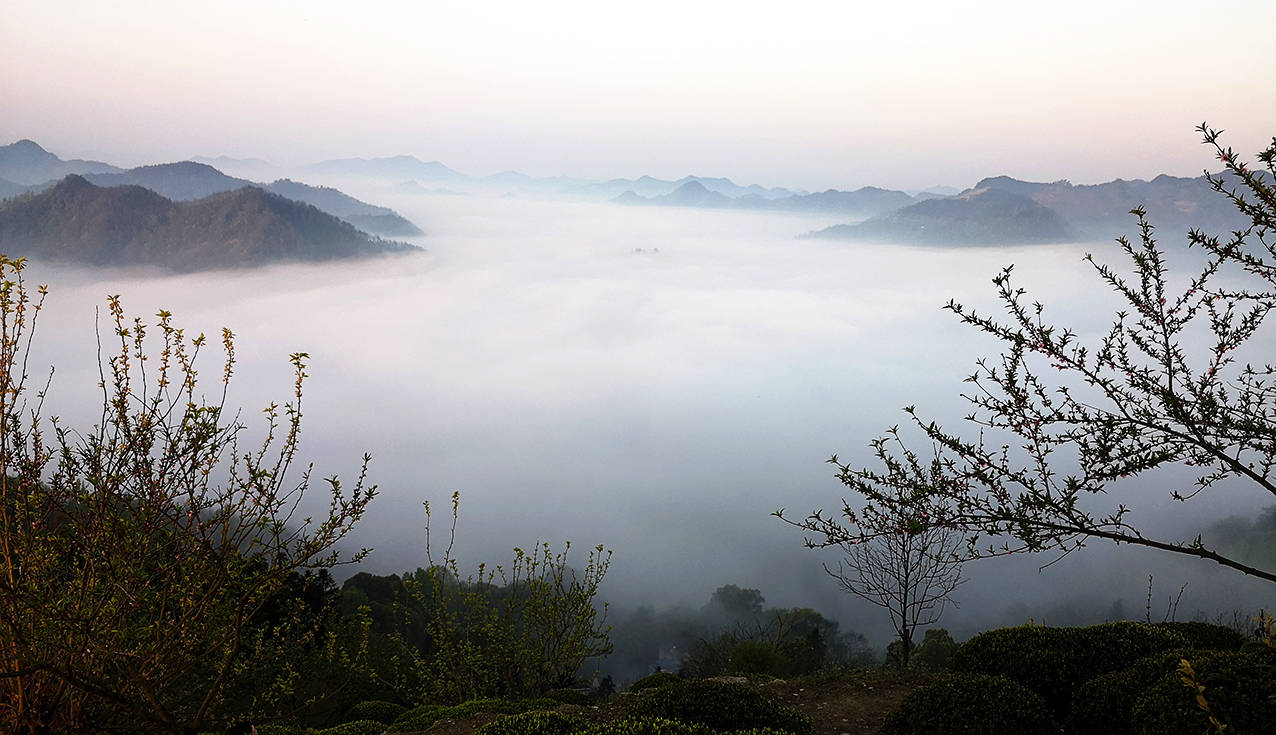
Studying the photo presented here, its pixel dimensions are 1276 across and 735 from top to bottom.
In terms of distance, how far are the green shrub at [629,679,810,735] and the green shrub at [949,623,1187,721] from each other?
3406 mm

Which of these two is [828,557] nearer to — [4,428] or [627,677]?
[627,677]

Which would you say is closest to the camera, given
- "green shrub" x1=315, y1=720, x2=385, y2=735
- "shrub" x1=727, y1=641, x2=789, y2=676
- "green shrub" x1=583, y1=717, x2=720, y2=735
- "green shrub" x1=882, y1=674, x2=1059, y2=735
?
"green shrub" x1=583, y1=717, x2=720, y2=735

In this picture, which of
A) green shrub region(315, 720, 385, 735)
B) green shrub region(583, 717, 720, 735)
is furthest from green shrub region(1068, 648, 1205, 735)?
green shrub region(315, 720, 385, 735)

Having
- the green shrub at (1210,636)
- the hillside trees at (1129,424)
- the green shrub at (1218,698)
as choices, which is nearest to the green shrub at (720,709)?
the green shrub at (1218,698)

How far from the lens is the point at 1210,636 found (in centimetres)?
1120

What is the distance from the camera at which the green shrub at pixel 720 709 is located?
29.2ft

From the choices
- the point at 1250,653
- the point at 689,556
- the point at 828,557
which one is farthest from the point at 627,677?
the point at 1250,653

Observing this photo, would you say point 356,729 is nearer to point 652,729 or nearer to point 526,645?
point 526,645

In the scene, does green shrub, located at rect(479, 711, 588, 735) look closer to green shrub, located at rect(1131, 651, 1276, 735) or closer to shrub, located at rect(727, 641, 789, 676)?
green shrub, located at rect(1131, 651, 1276, 735)

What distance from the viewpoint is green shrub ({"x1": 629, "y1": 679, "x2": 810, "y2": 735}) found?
8.91 metres

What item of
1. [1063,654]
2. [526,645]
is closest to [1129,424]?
[1063,654]

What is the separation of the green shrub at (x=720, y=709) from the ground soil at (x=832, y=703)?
1.69 m

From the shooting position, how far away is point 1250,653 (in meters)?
7.53

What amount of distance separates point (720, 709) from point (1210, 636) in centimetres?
853
